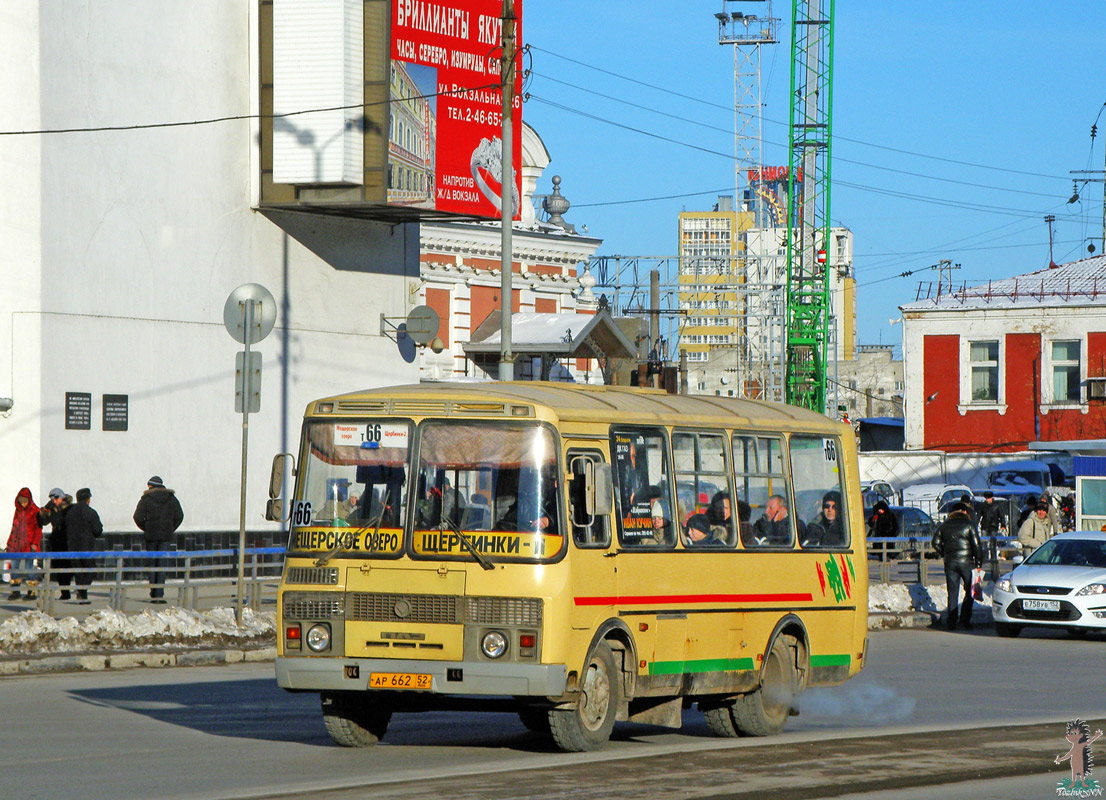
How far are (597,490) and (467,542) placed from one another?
933 mm

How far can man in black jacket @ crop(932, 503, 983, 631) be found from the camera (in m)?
25.3

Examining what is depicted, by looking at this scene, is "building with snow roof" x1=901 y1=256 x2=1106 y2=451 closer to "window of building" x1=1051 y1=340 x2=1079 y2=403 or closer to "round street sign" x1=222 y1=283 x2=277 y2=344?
"window of building" x1=1051 y1=340 x2=1079 y2=403

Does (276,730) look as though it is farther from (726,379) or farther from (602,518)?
(726,379)

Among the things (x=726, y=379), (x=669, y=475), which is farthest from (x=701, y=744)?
(x=726, y=379)

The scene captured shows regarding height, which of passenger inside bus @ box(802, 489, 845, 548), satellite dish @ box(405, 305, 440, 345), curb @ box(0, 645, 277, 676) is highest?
satellite dish @ box(405, 305, 440, 345)

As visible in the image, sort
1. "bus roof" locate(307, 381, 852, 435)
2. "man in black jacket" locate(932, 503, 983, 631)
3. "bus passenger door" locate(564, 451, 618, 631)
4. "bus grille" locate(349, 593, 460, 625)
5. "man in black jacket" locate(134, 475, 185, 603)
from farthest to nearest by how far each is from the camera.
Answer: "man in black jacket" locate(932, 503, 983, 631), "man in black jacket" locate(134, 475, 185, 603), "bus roof" locate(307, 381, 852, 435), "bus passenger door" locate(564, 451, 618, 631), "bus grille" locate(349, 593, 460, 625)

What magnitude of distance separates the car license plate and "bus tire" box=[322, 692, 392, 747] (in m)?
14.3

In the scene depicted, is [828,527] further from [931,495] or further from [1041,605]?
[931,495]

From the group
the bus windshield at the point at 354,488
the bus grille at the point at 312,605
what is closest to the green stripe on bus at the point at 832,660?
the bus windshield at the point at 354,488

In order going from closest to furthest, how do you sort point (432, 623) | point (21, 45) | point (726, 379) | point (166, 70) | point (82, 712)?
point (432, 623) → point (82, 712) → point (21, 45) → point (166, 70) → point (726, 379)

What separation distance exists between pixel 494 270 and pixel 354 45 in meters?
23.6

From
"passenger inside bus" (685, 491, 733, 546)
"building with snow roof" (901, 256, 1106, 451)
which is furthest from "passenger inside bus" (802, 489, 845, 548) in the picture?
"building with snow roof" (901, 256, 1106, 451)

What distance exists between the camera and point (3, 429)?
83.3 feet

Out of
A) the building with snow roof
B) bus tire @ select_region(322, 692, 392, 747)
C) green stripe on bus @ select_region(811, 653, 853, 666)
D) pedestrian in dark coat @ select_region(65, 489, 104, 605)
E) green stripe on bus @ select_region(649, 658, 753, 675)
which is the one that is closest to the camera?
bus tire @ select_region(322, 692, 392, 747)
